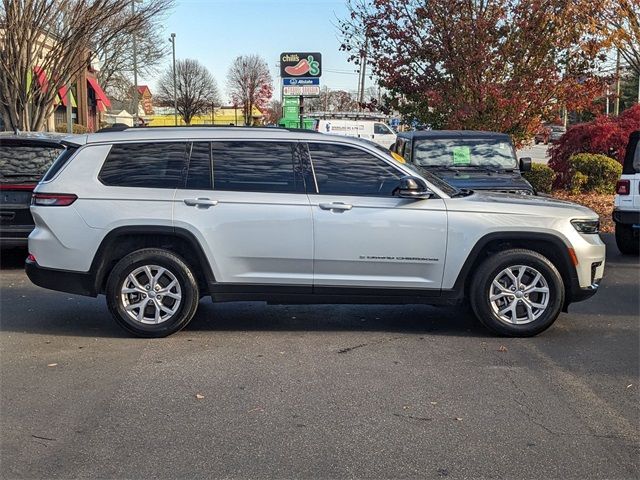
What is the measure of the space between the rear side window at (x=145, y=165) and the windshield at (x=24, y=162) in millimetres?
3339

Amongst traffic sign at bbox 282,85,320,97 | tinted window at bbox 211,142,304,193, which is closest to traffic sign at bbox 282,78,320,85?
traffic sign at bbox 282,85,320,97

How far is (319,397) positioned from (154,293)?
2075mm

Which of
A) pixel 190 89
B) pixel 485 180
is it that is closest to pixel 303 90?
pixel 485 180

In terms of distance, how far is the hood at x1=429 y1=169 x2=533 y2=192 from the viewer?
9.59 meters

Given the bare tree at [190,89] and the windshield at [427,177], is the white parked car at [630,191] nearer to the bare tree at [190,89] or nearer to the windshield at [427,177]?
the windshield at [427,177]

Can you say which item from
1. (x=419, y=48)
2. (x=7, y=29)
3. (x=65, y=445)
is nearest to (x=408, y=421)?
(x=65, y=445)

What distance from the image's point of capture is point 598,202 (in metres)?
15.1

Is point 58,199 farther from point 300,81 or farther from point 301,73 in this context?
point 301,73

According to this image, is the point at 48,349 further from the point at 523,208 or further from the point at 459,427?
the point at 523,208

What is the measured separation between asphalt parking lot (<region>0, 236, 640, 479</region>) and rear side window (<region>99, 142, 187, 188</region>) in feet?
4.47

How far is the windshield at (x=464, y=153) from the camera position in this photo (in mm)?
10766

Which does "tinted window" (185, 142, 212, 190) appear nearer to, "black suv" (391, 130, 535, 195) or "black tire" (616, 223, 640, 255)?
"black suv" (391, 130, 535, 195)

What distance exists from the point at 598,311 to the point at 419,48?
30.7ft

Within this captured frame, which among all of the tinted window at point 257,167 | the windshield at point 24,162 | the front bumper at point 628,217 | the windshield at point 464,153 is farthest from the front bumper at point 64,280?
the front bumper at point 628,217
